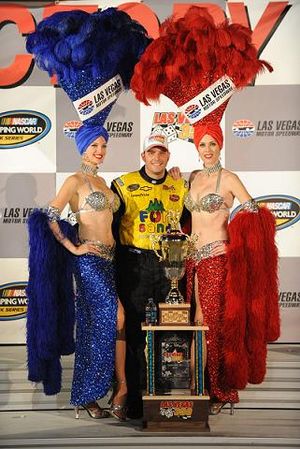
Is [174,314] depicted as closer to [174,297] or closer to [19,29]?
[174,297]

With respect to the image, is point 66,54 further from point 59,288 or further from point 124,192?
point 59,288

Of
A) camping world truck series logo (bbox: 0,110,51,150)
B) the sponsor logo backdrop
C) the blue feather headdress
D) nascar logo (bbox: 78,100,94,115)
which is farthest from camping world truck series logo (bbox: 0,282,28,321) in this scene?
nascar logo (bbox: 78,100,94,115)

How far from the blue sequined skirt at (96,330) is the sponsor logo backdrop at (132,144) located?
1270 millimetres

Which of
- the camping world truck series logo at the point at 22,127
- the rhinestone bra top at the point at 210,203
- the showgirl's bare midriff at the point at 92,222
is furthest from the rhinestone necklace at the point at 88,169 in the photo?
the camping world truck series logo at the point at 22,127

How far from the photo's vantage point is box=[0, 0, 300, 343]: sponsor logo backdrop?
5.03m

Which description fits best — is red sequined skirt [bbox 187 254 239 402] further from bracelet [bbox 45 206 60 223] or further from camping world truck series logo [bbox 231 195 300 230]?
camping world truck series logo [bbox 231 195 300 230]

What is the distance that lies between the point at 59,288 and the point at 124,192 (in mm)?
734

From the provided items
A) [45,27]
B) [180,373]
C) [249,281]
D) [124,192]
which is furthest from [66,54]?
[180,373]

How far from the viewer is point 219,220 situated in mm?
4039

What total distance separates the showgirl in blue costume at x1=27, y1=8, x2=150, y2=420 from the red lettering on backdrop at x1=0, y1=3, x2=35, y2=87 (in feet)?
3.24

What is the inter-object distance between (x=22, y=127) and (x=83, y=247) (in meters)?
1.56

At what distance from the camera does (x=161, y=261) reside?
4.06m

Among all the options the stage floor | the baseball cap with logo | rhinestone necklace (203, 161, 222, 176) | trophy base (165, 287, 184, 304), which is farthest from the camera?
rhinestone necklace (203, 161, 222, 176)

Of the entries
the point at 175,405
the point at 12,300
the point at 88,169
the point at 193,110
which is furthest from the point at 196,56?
the point at 12,300
